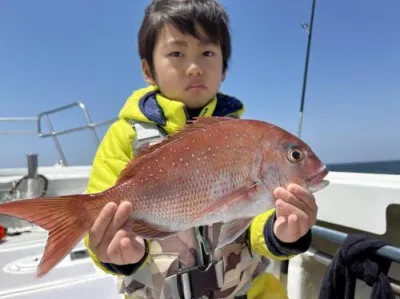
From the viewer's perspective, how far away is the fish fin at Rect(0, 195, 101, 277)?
3.24ft

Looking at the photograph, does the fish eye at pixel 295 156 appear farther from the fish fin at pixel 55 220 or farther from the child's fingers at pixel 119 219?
the fish fin at pixel 55 220

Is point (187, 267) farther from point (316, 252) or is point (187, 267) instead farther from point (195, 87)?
point (316, 252)

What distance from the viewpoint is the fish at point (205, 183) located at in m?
1.08

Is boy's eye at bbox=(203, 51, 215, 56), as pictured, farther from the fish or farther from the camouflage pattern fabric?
the camouflage pattern fabric

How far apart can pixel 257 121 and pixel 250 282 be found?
79 cm

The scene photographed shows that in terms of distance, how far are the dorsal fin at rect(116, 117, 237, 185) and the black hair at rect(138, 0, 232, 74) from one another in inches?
18.4

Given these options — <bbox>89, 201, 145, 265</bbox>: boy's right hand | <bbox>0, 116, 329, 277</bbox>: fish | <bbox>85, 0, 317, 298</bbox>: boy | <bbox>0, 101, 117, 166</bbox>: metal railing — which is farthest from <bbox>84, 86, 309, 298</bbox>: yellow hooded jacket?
<bbox>0, 101, 117, 166</bbox>: metal railing

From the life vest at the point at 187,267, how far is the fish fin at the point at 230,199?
43cm

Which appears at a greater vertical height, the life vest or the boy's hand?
the boy's hand

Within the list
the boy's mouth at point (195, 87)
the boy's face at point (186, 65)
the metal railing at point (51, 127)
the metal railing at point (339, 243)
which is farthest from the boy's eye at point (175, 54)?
the metal railing at point (51, 127)

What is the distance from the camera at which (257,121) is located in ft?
3.94

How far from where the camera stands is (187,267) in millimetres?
1507

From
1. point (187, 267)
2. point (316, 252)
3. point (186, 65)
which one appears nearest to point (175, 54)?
point (186, 65)

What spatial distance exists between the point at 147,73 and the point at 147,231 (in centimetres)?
88
